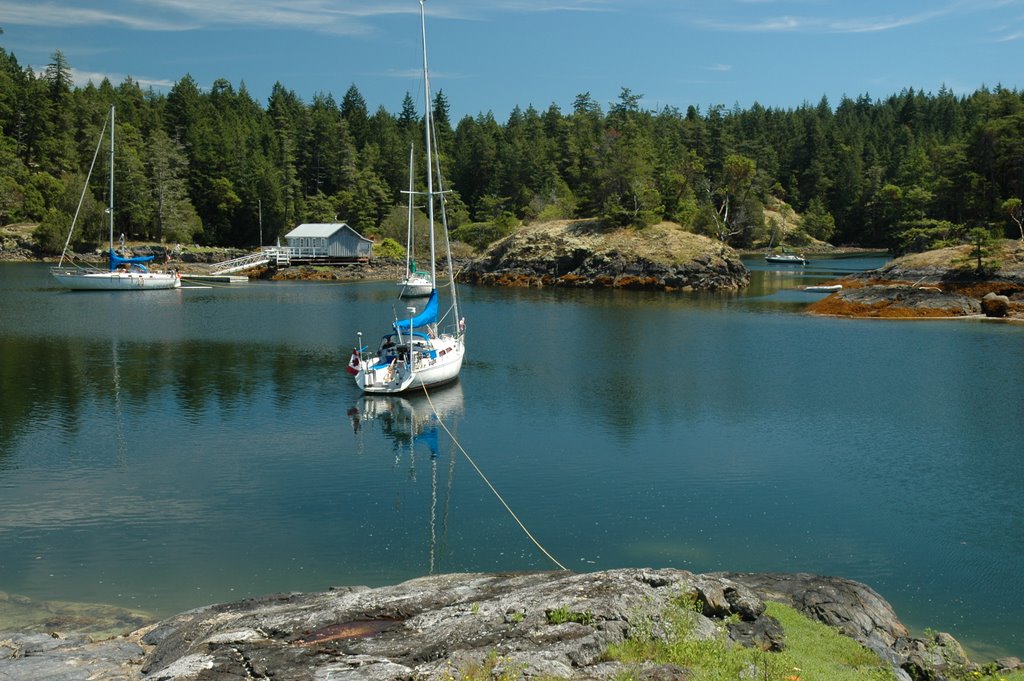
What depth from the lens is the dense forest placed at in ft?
327

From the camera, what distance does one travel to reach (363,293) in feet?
277

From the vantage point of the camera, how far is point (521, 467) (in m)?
26.4

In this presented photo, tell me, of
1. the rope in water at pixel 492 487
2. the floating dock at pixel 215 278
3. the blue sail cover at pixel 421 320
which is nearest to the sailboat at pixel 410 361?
the blue sail cover at pixel 421 320

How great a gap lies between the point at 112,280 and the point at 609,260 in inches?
1927

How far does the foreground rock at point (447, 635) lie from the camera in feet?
35.9

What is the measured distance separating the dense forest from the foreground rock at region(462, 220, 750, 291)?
3169mm

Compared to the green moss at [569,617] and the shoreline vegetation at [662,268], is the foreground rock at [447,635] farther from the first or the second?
the shoreline vegetation at [662,268]

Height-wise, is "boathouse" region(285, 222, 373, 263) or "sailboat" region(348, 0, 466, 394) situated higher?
"boathouse" region(285, 222, 373, 263)

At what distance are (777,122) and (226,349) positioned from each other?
163 metres

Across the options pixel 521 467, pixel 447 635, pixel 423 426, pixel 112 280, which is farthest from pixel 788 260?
pixel 447 635

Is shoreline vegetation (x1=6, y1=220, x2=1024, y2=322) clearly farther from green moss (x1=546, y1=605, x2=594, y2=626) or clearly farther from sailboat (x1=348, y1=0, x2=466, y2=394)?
green moss (x1=546, y1=605, x2=594, y2=626)

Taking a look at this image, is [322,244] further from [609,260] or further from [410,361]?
[410,361]

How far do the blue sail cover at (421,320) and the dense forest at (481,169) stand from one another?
57.9 meters

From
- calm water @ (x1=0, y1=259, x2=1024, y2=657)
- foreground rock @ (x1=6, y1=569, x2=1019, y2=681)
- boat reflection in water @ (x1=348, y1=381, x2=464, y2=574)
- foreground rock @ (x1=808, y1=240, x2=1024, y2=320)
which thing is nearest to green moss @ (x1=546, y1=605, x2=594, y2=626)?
foreground rock @ (x1=6, y1=569, x2=1019, y2=681)
